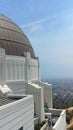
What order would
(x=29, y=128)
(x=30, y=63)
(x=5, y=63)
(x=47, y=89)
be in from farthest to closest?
(x=47, y=89) < (x=30, y=63) < (x=5, y=63) < (x=29, y=128)

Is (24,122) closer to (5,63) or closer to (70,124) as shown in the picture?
(5,63)

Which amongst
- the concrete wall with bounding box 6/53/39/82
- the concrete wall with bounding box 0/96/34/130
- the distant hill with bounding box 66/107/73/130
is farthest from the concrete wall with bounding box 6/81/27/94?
the concrete wall with bounding box 0/96/34/130

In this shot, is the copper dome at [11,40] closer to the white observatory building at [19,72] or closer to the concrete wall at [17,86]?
the white observatory building at [19,72]

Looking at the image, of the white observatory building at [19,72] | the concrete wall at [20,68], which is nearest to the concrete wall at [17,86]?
the white observatory building at [19,72]

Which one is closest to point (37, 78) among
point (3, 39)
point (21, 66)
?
point (21, 66)

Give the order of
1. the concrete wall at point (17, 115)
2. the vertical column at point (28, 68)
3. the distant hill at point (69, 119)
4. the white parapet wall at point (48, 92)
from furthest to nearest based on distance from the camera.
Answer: the white parapet wall at point (48, 92) < the distant hill at point (69, 119) < the vertical column at point (28, 68) < the concrete wall at point (17, 115)

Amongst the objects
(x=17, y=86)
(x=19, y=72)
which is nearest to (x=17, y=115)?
(x=17, y=86)
